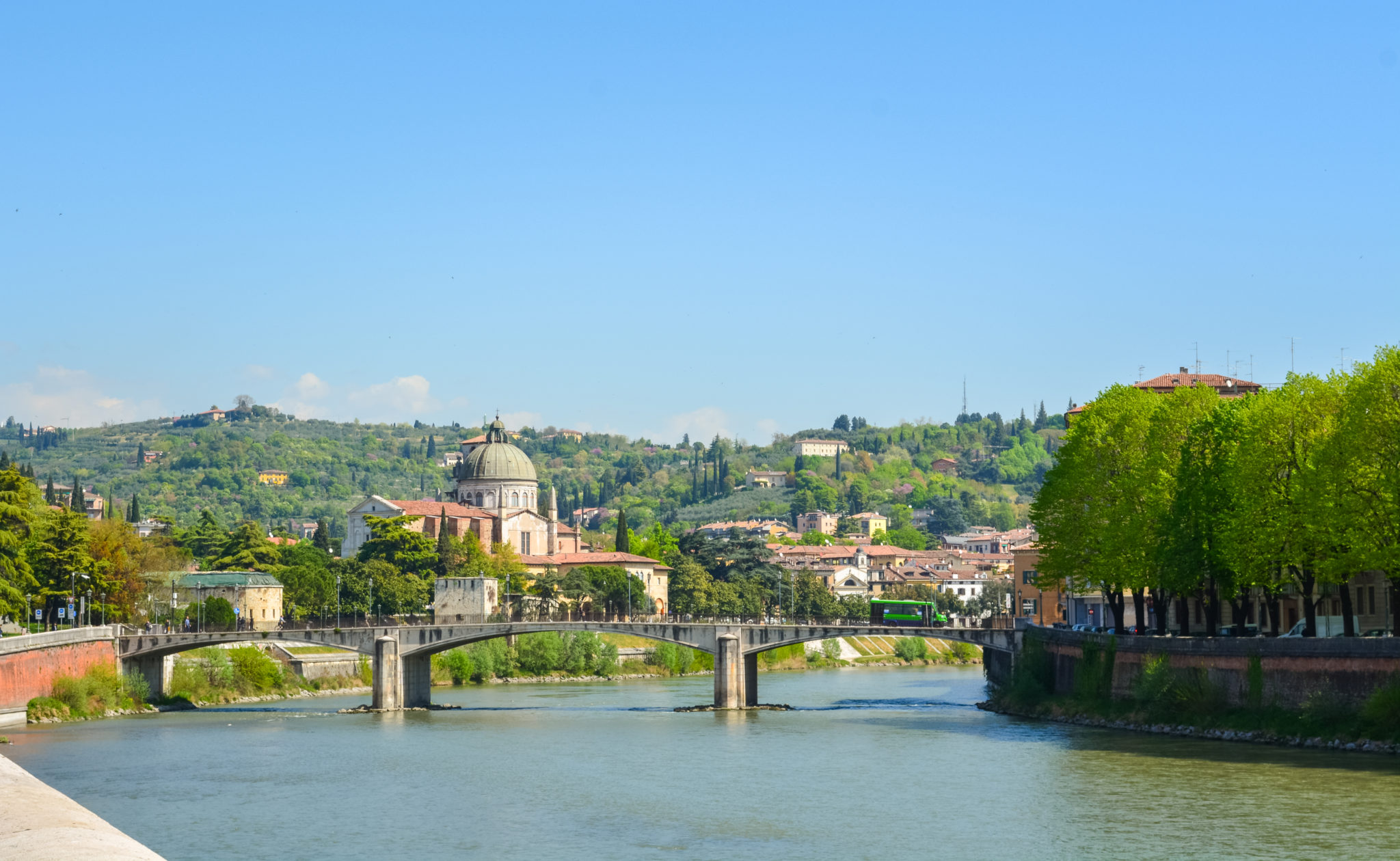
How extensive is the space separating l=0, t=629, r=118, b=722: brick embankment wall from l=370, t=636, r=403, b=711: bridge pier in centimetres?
1049

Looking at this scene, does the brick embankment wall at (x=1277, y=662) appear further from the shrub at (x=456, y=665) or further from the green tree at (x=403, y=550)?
the green tree at (x=403, y=550)

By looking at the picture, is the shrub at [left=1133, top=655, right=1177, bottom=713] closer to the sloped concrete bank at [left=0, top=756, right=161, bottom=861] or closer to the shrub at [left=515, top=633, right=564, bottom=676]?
the sloped concrete bank at [left=0, top=756, right=161, bottom=861]

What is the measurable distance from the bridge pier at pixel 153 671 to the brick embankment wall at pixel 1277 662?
39.7 metres

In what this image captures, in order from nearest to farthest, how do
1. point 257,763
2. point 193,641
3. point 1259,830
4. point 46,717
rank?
point 1259,830, point 257,763, point 46,717, point 193,641

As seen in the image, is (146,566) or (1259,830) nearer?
(1259,830)

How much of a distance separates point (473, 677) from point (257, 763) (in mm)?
43440

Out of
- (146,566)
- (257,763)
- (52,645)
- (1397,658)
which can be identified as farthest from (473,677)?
(1397,658)

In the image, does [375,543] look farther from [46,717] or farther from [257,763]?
[257,763]

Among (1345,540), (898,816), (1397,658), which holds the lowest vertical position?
(898,816)

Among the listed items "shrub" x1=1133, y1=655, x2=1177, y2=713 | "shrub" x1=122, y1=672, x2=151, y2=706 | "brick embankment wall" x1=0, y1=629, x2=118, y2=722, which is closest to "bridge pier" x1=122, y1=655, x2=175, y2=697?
"shrub" x1=122, y1=672, x2=151, y2=706

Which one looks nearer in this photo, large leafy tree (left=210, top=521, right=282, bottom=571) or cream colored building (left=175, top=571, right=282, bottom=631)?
cream colored building (left=175, top=571, right=282, bottom=631)

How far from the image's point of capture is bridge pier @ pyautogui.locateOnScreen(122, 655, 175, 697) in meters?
73.0

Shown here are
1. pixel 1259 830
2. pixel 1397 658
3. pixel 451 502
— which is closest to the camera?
pixel 1259 830

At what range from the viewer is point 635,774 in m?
46.8
